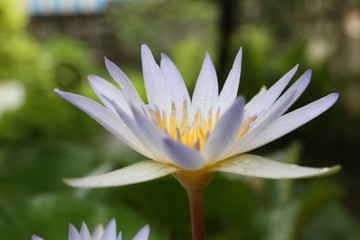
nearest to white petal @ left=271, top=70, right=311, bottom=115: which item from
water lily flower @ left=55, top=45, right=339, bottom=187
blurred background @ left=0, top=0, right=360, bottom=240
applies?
water lily flower @ left=55, top=45, right=339, bottom=187

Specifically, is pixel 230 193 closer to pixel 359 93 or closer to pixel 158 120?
pixel 158 120

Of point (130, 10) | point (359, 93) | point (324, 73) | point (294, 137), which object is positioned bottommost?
point (294, 137)

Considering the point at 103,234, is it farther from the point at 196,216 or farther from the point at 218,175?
the point at 218,175

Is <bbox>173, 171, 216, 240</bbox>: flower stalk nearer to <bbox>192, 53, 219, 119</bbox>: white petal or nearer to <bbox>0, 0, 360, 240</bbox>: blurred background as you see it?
<bbox>192, 53, 219, 119</bbox>: white petal

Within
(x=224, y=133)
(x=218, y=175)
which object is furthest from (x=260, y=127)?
(x=218, y=175)

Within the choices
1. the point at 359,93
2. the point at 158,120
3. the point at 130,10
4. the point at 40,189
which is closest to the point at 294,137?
the point at 359,93

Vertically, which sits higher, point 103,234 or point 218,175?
point 218,175
